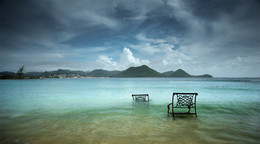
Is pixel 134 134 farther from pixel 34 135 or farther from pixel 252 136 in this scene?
pixel 252 136

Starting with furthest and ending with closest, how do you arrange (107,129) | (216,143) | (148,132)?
(107,129)
(148,132)
(216,143)

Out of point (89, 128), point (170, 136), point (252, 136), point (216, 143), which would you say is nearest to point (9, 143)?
point (89, 128)

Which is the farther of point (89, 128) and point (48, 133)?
point (89, 128)

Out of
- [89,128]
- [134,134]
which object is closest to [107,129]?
[89,128]

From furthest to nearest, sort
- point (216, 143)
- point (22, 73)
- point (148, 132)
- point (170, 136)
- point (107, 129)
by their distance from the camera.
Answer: point (22, 73) < point (107, 129) < point (148, 132) < point (170, 136) < point (216, 143)

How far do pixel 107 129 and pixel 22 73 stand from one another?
221983 millimetres

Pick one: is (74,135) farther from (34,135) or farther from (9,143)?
(9,143)

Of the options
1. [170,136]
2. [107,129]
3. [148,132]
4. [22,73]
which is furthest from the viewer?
[22,73]

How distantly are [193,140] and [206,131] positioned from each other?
5.45 feet

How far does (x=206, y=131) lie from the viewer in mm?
6789

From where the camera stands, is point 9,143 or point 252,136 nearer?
point 9,143

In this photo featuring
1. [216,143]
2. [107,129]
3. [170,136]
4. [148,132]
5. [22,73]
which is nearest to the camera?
[216,143]

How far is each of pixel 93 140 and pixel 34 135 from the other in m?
3.23

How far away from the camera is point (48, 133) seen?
6.62 metres
